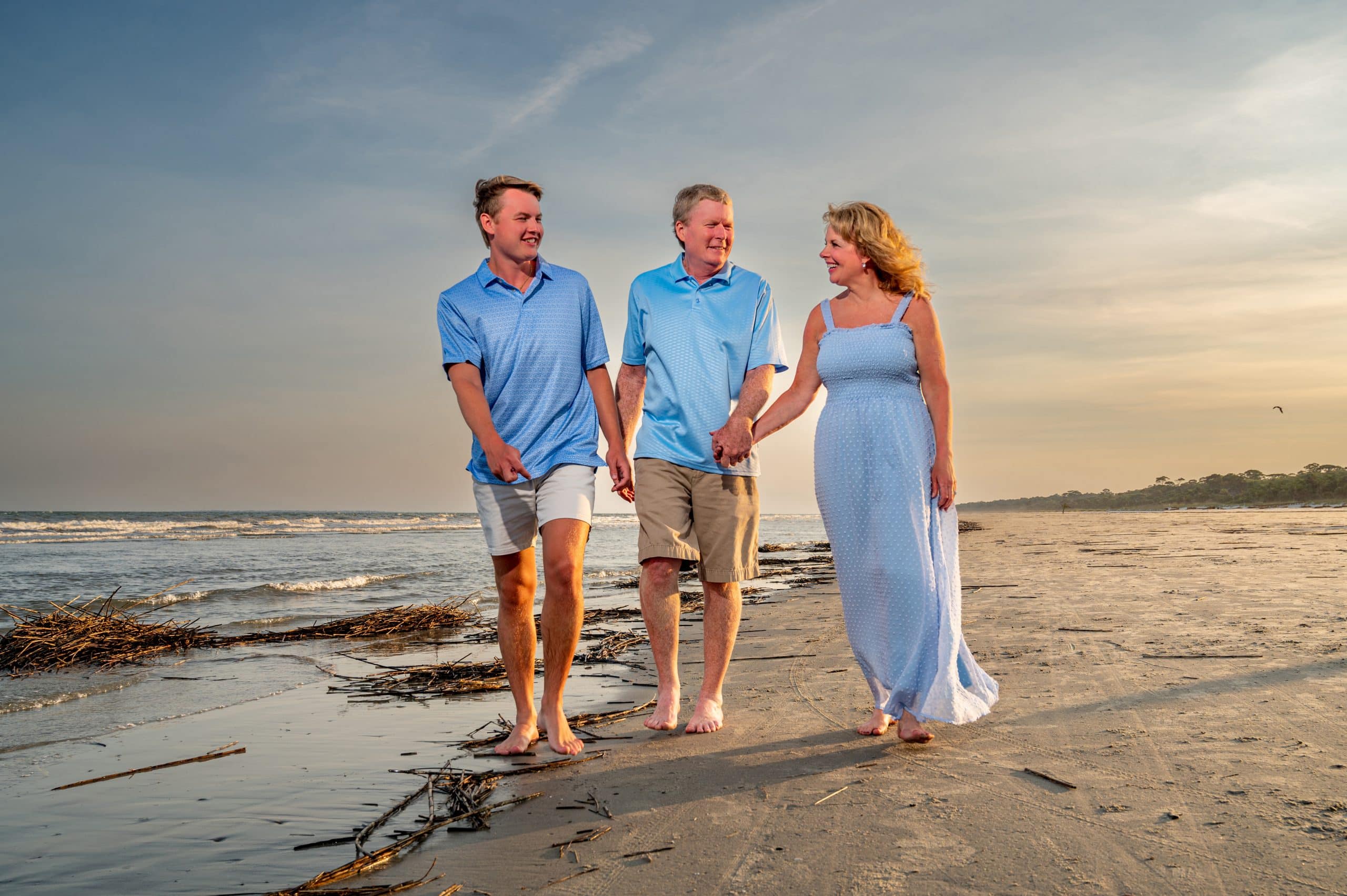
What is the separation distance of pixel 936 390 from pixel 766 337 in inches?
34.4

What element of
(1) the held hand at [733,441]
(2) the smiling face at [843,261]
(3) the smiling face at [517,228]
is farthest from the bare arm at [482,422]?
(2) the smiling face at [843,261]

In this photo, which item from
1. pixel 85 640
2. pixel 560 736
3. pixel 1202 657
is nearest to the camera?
pixel 560 736

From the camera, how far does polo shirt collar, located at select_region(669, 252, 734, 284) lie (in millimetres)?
3924

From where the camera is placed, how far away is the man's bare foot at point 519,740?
11.0 ft

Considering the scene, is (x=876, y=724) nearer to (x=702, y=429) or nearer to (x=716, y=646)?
(x=716, y=646)

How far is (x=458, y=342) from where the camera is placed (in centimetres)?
359

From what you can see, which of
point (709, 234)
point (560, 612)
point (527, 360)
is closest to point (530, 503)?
point (560, 612)

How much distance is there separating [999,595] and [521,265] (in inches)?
235

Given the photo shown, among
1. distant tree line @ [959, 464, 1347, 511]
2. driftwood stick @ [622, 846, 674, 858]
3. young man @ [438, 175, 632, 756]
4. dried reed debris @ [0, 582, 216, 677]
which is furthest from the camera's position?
distant tree line @ [959, 464, 1347, 511]

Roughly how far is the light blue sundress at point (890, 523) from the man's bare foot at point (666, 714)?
84 centimetres

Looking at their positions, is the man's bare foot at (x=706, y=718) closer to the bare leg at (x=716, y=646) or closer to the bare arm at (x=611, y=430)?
the bare leg at (x=716, y=646)

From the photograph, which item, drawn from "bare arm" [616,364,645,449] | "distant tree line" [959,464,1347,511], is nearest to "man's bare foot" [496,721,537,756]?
"bare arm" [616,364,645,449]

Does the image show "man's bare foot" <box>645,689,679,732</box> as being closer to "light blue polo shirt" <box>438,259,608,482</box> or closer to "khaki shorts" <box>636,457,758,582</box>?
"khaki shorts" <box>636,457,758,582</box>

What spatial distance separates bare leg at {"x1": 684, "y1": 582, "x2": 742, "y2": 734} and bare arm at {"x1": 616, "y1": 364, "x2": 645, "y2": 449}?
83cm
